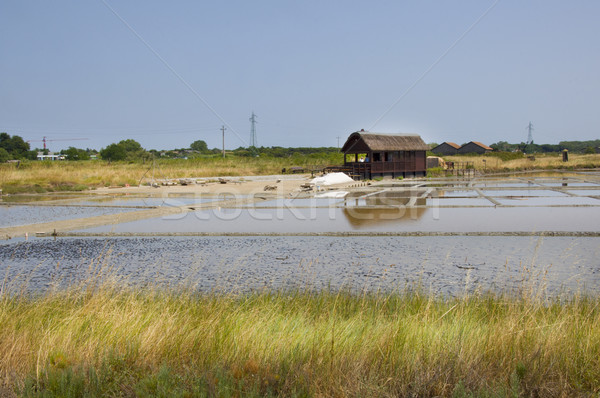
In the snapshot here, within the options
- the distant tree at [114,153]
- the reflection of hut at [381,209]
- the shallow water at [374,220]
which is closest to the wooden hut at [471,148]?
the distant tree at [114,153]

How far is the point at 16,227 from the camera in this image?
16453mm

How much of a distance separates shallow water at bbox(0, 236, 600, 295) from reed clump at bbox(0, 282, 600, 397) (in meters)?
1.39

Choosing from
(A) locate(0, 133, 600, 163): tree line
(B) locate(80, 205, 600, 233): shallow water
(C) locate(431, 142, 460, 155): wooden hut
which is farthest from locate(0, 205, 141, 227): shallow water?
(C) locate(431, 142, 460, 155): wooden hut

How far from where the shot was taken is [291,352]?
4.84 metres

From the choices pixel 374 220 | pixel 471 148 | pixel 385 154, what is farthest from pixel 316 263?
pixel 471 148

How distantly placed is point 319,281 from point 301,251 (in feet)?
10.9

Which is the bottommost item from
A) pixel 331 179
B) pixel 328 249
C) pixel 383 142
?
pixel 328 249

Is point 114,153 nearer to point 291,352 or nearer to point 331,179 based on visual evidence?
point 331,179

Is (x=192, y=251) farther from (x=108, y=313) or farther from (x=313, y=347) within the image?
(x=313, y=347)

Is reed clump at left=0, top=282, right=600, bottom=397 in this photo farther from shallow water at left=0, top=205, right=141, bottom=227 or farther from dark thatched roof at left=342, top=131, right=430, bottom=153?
dark thatched roof at left=342, top=131, right=430, bottom=153

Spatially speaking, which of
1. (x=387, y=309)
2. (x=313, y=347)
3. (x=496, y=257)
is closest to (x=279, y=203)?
(x=496, y=257)

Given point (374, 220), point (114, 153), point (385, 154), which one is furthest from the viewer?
point (114, 153)

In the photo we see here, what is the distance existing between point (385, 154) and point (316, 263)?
37.5 meters

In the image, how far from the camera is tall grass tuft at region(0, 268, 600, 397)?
433cm
